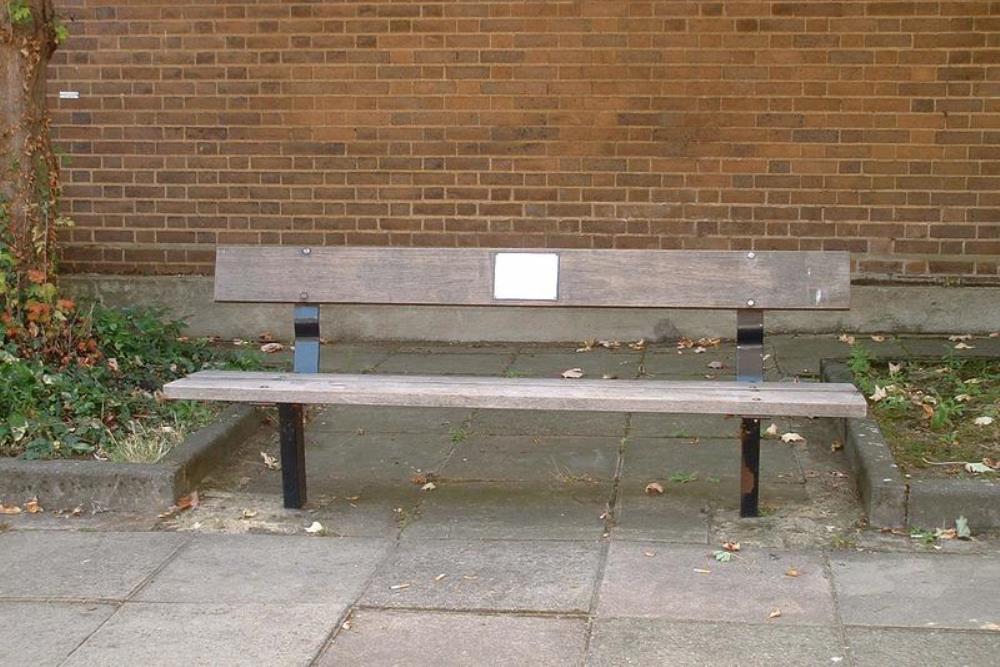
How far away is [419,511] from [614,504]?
0.74 m

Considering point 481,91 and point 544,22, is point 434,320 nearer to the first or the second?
point 481,91

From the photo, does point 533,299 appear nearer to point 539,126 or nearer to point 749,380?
point 749,380

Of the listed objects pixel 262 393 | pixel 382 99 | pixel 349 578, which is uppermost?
pixel 382 99

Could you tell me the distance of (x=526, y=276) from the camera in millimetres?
5004

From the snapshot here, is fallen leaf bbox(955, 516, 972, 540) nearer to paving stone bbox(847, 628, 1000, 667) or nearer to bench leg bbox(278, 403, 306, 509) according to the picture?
paving stone bbox(847, 628, 1000, 667)

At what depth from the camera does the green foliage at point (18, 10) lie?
5.57 meters

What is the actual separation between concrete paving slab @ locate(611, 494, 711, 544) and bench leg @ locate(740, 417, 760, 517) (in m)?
0.18

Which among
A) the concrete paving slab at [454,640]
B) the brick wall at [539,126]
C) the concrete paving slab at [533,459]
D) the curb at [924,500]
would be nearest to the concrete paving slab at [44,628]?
the concrete paving slab at [454,640]

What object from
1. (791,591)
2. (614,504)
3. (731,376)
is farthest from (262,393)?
(731,376)

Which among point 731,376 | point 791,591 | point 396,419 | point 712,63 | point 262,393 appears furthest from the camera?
point 712,63

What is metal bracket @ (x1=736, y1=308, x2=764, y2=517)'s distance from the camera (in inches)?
180

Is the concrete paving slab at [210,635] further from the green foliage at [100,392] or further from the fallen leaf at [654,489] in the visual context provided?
the fallen leaf at [654,489]

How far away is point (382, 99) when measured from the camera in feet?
25.1

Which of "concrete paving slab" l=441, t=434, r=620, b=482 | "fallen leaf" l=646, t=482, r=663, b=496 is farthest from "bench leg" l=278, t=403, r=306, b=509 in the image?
"fallen leaf" l=646, t=482, r=663, b=496
